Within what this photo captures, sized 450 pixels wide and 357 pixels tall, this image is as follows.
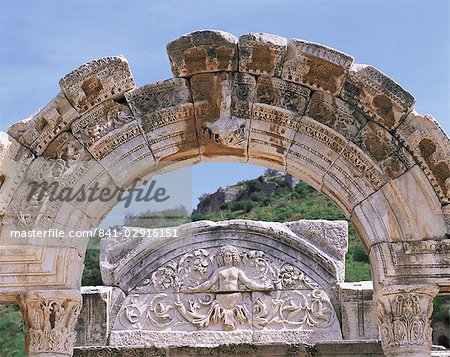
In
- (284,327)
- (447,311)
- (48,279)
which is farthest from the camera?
(447,311)

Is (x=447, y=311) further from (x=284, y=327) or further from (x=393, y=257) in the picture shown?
(x=393, y=257)

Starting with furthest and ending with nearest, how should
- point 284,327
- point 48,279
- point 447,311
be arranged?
point 447,311 → point 284,327 → point 48,279

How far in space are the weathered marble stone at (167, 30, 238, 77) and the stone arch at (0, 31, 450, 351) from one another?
0.04 feet

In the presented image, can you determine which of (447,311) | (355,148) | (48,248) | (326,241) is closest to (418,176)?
(355,148)

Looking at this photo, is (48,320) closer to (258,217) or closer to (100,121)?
(100,121)

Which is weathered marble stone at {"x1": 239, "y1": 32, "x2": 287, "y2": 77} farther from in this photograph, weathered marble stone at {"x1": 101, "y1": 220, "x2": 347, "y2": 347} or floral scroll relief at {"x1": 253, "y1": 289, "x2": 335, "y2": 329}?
floral scroll relief at {"x1": 253, "y1": 289, "x2": 335, "y2": 329}

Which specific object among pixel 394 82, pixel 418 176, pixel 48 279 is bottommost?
pixel 48 279

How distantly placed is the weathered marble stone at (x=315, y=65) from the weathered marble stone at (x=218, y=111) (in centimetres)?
44

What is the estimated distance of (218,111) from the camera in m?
10.8

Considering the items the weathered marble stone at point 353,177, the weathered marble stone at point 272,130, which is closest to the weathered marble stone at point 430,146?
the weathered marble stone at point 353,177

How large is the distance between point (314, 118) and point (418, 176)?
112cm

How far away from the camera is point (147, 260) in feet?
60.6

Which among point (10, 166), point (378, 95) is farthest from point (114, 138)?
point (378, 95)

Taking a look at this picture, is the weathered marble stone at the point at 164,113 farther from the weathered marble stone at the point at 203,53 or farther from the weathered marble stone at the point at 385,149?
the weathered marble stone at the point at 385,149
